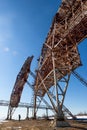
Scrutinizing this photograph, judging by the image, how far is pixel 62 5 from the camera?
17312 millimetres

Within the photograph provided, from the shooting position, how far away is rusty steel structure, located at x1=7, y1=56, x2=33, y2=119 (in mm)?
26641

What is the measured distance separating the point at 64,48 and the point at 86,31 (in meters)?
2.67

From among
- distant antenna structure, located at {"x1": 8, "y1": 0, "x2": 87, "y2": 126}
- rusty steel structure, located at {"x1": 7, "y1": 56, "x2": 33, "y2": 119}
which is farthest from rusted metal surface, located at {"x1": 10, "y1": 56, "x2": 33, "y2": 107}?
distant antenna structure, located at {"x1": 8, "y1": 0, "x2": 87, "y2": 126}

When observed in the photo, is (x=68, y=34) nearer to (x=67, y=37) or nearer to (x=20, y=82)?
(x=67, y=37)

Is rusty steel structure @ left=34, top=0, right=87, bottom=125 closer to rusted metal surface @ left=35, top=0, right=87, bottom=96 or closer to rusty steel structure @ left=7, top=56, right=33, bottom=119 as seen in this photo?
rusted metal surface @ left=35, top=0, right=87, bottom=96

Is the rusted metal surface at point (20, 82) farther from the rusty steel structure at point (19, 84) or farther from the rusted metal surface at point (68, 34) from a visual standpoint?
the rusted metal surface at point (68, 34)

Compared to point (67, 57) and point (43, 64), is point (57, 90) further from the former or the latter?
point (43, 64)

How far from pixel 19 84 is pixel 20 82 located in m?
0.89

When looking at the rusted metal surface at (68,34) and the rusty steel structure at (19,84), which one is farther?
the rusty steel structure at (19,84)

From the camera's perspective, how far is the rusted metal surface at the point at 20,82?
26641 mm

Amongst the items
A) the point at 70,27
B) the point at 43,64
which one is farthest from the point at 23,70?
the point at 70,27

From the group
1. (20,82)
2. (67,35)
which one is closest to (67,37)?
(67,35)

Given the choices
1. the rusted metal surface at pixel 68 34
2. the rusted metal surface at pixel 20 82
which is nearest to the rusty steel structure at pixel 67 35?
the rusted metal surface at pixel 68 34

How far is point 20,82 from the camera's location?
28.5 meters
